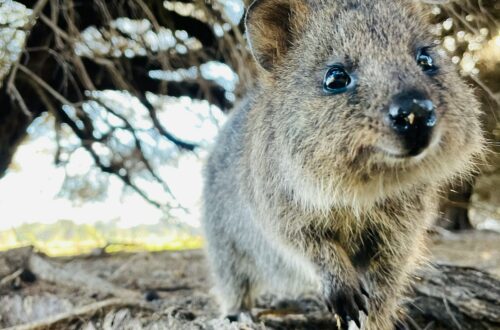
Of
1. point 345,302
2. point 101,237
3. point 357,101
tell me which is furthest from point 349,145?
point 101,237

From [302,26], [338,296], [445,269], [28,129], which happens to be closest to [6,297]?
[338,296]

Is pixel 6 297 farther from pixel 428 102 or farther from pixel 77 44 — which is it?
pixel 428 102

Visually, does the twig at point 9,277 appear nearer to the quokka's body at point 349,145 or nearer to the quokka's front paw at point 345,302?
the quokka's body at point 349,145

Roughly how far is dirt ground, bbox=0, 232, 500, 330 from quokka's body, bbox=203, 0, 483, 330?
59 cm

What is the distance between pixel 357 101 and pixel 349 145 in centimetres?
20

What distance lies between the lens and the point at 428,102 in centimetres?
245

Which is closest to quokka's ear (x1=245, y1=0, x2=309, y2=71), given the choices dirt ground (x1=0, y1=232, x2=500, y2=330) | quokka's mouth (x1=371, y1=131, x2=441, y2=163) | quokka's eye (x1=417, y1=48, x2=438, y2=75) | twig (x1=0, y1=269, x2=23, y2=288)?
quokka's eye (x1=417, y1=48, x2=438, y2=75)

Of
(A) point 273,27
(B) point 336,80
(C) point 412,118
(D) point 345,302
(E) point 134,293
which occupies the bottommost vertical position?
(E) point 134,293

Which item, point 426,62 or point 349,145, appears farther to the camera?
point 426,62

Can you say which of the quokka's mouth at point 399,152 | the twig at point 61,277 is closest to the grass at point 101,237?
the twig at point 61,277

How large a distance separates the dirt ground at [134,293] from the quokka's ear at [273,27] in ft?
5.40

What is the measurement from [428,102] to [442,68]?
2.04 feet

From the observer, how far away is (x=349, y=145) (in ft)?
8.78

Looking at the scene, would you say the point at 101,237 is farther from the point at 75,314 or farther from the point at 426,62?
the point at 426,62
